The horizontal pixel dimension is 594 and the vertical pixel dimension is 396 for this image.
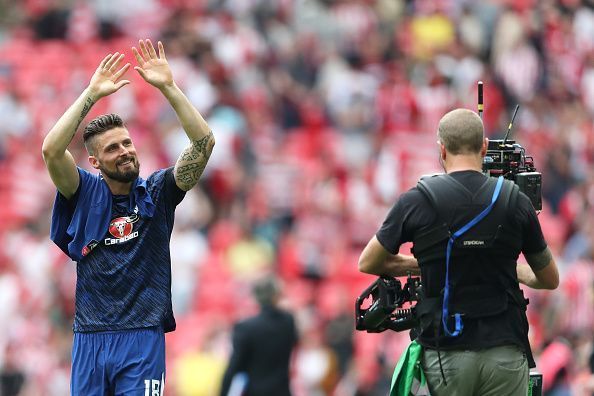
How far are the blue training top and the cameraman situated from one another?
114cm

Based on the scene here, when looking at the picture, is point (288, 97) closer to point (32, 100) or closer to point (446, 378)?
point (32, 100)

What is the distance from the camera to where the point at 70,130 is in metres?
6.79

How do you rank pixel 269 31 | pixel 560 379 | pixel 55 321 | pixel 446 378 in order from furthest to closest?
pixel 269 31
pixel 55 321
pixel 560 379
pixel 446 378

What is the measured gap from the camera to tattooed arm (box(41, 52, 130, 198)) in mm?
6789

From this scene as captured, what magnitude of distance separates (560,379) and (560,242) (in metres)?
5.18

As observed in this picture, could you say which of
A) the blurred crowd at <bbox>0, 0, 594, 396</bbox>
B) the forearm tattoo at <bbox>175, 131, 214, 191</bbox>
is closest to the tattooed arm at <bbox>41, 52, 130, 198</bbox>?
the forearm tattoo at <bbox>175, 131, 214, 191</bbox>

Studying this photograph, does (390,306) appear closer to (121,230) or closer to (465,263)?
(465,263)

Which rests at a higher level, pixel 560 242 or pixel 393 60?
pixel 393 60

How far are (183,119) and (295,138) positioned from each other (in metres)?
9.85

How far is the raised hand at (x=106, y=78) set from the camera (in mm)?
6891

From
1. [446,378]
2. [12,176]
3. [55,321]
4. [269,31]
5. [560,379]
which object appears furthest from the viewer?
[269,31]

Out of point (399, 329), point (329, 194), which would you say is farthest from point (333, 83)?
point (399, 329)

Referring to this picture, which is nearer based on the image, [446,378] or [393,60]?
[446,378]

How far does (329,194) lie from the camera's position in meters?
15.2
